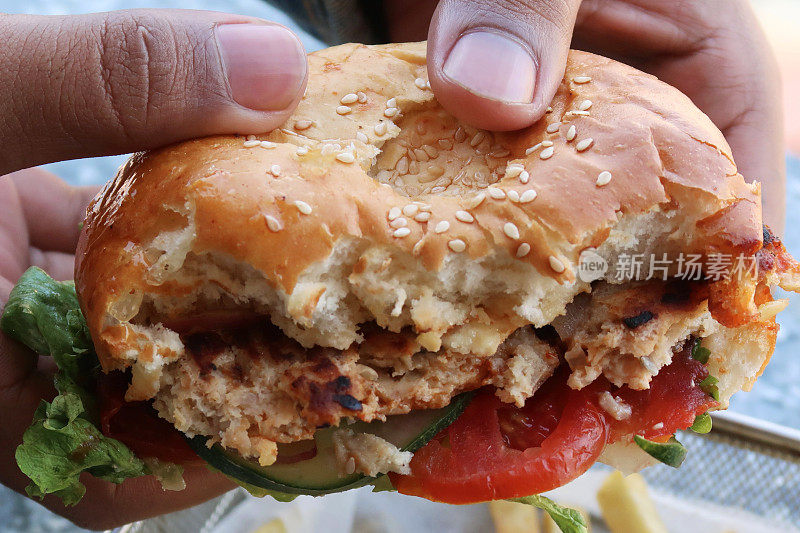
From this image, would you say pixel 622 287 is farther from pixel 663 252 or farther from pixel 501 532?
pixel 501 532

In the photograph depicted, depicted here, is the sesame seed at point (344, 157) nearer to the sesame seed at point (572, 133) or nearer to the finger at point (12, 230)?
the sesame seed at point (572, 133)

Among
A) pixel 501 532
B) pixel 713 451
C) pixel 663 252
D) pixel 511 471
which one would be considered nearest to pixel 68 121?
pixel 511 471

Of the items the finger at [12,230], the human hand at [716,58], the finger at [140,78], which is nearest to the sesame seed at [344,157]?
the finger at [140,78]

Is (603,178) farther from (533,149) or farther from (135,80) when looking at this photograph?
(135,80)

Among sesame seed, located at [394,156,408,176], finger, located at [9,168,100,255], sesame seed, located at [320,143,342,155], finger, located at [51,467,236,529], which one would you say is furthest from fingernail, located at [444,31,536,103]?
finger, located at [9,168,100,255]

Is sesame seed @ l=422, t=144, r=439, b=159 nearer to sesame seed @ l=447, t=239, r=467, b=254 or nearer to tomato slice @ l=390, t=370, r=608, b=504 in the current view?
sesame seed @ l=447, t=239, r=467, b=254

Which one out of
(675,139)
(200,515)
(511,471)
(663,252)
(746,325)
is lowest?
(200,515)

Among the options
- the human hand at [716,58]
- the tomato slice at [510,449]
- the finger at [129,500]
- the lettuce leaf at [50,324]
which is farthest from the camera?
the human hand at [716,58]
